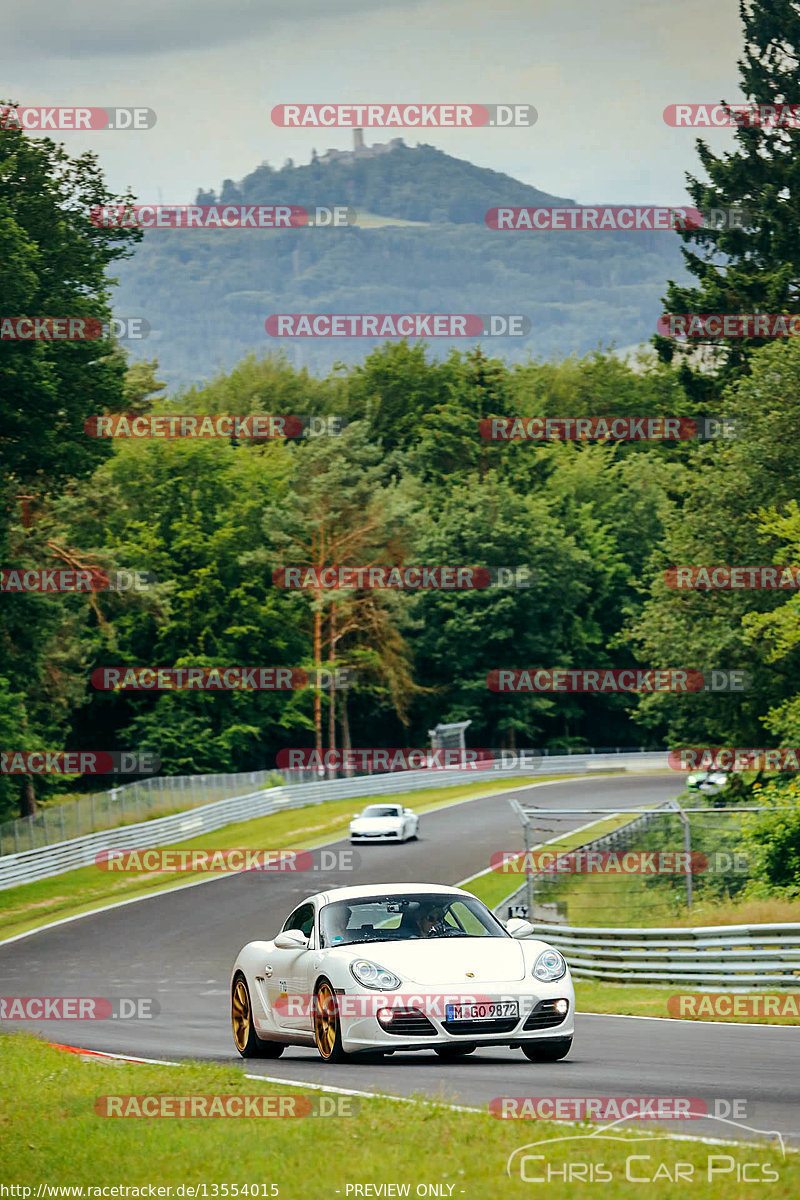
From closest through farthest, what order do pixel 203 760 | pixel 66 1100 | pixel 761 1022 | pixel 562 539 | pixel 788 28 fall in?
pixel 66 1100, pixel 761 1022, pixel 788 28, pixel 203 760, pixel 562 539

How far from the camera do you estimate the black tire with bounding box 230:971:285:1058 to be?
536 inches

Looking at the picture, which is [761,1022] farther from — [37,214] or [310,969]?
[37,214]

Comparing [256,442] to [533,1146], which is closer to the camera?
[533,1146]

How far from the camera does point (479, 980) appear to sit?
37.9 ft

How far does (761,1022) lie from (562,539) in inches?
2971

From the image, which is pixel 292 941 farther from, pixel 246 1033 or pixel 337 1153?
pixel 337 1153

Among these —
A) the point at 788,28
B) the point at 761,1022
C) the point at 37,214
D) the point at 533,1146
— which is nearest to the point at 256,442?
the point at 788,28
